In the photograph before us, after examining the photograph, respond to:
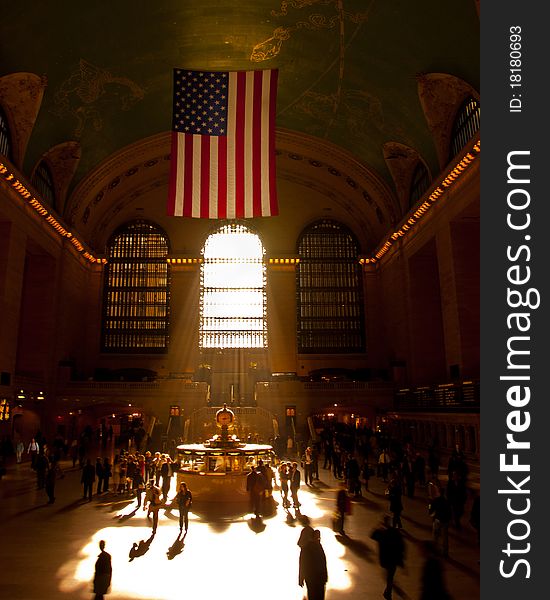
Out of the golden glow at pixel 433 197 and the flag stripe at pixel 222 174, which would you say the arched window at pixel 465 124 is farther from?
the flag stripe at pixel 222 174

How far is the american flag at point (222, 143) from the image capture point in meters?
12.9

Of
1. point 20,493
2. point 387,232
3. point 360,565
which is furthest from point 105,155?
point 360,565

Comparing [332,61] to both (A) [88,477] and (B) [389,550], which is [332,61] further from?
(B) [389,550]

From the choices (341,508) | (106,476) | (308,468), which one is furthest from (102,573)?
(308,468)

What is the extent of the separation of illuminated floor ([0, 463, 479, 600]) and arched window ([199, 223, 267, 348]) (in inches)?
760

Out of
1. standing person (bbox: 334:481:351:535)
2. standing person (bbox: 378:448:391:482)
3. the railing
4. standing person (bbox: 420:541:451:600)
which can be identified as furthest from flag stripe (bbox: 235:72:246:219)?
the railing

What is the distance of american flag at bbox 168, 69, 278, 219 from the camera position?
1289 cm

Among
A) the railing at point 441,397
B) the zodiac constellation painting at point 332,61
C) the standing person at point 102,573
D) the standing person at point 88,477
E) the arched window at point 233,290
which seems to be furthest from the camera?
the arched window at point 233,290

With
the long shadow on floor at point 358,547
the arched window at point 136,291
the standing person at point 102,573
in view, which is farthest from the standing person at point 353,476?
the arched window at point 136,291

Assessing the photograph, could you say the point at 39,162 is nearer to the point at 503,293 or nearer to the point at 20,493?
the point at 20,493

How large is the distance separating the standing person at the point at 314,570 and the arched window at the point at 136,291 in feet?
84.2

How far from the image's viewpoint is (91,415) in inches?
1060

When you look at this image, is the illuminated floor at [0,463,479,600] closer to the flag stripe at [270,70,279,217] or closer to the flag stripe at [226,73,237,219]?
the flag stripe at [270,70,279,217]

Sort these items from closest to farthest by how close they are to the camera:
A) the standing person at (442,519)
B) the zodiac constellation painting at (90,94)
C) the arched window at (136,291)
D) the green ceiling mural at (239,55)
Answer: the standing person at (442,519) → the green ceiling mural at (239,55) → the zodiac constellation painting at (90,94) → the arched window at (136,291)
